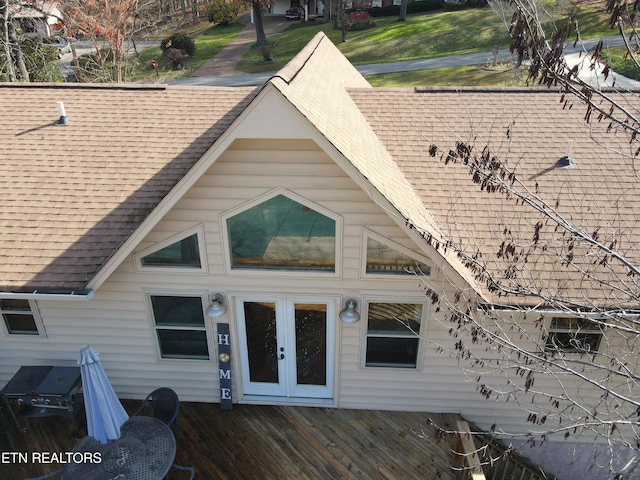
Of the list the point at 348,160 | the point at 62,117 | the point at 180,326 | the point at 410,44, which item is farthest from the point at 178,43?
the point at 348,160

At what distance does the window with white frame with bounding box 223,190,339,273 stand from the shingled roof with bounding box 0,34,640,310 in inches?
43.0

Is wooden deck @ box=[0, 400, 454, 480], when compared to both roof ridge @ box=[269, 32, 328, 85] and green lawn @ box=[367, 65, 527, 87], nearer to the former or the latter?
roof ridge @ box=[269, 32, 328, 85]

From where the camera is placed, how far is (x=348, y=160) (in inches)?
219

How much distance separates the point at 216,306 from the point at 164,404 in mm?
1834

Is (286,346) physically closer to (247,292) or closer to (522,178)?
(247,292)

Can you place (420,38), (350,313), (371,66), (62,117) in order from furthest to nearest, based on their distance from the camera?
(420,38), (371,66), (62,117), (350,313)

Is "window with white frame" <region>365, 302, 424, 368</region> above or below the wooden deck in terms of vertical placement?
above

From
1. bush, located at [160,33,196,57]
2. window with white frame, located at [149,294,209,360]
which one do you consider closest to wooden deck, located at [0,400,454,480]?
window with white frame, located at [149,294,209,360]

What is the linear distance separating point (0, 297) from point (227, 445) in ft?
13.4

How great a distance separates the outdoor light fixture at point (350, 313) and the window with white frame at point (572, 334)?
289 centimetres

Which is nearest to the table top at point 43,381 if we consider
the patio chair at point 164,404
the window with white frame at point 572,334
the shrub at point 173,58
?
the patio chair at point 164,404

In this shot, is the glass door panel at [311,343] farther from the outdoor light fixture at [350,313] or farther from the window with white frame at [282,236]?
the window with white frame at [282,236]

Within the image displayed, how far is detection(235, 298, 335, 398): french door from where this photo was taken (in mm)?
7443

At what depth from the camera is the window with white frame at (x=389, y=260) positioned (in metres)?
6.64
